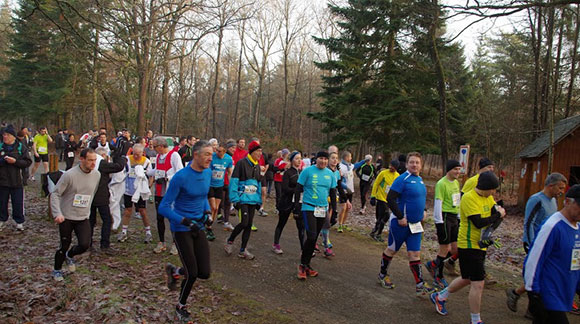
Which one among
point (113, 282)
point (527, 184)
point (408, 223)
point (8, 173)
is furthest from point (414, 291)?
point (527, 184)

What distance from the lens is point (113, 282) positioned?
536 centimetres

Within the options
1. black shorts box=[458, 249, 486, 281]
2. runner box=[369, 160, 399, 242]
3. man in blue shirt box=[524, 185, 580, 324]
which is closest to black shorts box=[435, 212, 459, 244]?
black shorts box=[458, 249, 486, 281]

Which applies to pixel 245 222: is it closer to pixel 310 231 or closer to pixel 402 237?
pixel 310 231

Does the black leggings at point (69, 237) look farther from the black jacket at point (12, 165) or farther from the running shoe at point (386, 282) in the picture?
the running shoe at point (386, 282)

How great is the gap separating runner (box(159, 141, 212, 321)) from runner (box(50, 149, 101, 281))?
1.85 m

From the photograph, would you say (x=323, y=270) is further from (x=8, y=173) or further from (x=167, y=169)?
(x=8, y=173)

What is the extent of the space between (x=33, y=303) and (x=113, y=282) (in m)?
1.04

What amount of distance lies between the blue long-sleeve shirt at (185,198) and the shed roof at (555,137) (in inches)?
713

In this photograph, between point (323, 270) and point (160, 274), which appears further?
point (323, 270)

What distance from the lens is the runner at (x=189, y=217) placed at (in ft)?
14.0

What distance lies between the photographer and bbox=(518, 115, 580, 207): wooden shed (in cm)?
1677

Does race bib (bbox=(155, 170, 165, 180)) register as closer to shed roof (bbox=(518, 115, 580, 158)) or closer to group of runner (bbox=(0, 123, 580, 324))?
group of runner (bbox=(0, 123, 580, 324))

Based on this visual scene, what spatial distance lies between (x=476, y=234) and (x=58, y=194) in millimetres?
5760

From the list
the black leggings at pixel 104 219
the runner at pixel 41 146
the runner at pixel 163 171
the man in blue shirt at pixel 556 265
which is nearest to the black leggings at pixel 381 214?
the runner at pixel 163 171
